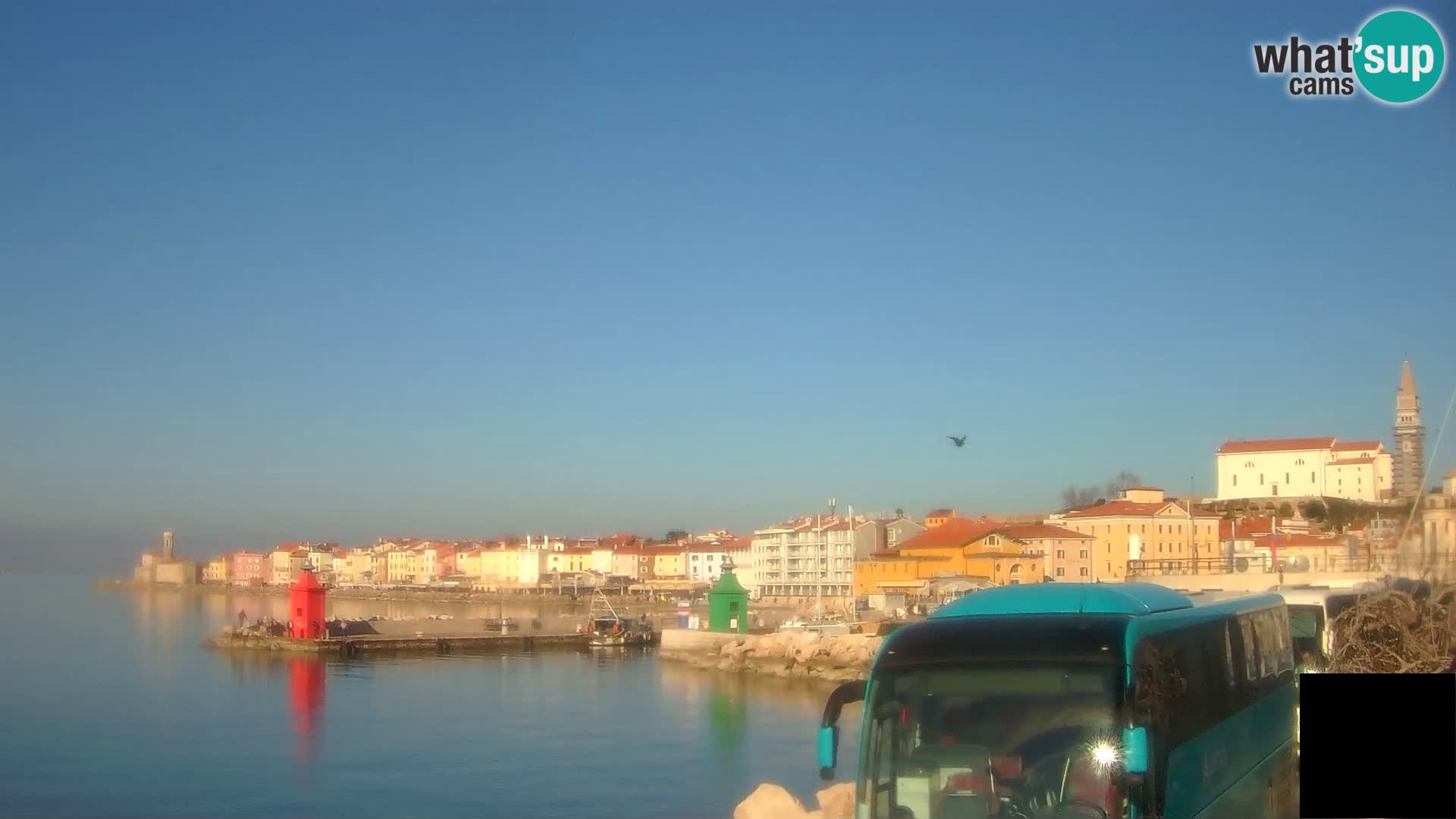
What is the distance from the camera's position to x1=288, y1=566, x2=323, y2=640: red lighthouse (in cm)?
3059

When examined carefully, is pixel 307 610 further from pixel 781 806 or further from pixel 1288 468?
pixel 781 806

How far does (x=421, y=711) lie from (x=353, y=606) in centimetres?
4025

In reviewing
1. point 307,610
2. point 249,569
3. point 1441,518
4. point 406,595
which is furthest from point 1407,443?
point 249,569

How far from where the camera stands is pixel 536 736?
17.6 meters

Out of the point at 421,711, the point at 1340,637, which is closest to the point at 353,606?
the point at 421,711

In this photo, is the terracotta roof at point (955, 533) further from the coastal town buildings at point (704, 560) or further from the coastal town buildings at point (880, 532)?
the coastal town buildings at point (704, 560)

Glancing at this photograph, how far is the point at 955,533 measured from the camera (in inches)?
957

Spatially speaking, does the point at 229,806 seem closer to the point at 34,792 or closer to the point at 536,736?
the point at 34,792

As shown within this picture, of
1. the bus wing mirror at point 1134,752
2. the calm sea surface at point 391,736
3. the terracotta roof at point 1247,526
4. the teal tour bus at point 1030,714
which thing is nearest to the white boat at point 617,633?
the calm sea surface at point 391,736

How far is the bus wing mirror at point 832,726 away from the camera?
353cm

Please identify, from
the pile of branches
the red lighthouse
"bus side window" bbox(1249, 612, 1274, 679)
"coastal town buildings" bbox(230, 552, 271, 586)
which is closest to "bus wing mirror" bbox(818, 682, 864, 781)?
"bus side window" bbox(1249, 612, 1274, 679)

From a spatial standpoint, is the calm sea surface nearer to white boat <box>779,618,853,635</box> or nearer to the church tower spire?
white boat <box>779,618,853,635</box>

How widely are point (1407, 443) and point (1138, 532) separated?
6222 mm

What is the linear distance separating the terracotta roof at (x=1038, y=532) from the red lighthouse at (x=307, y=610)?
1821 cm
